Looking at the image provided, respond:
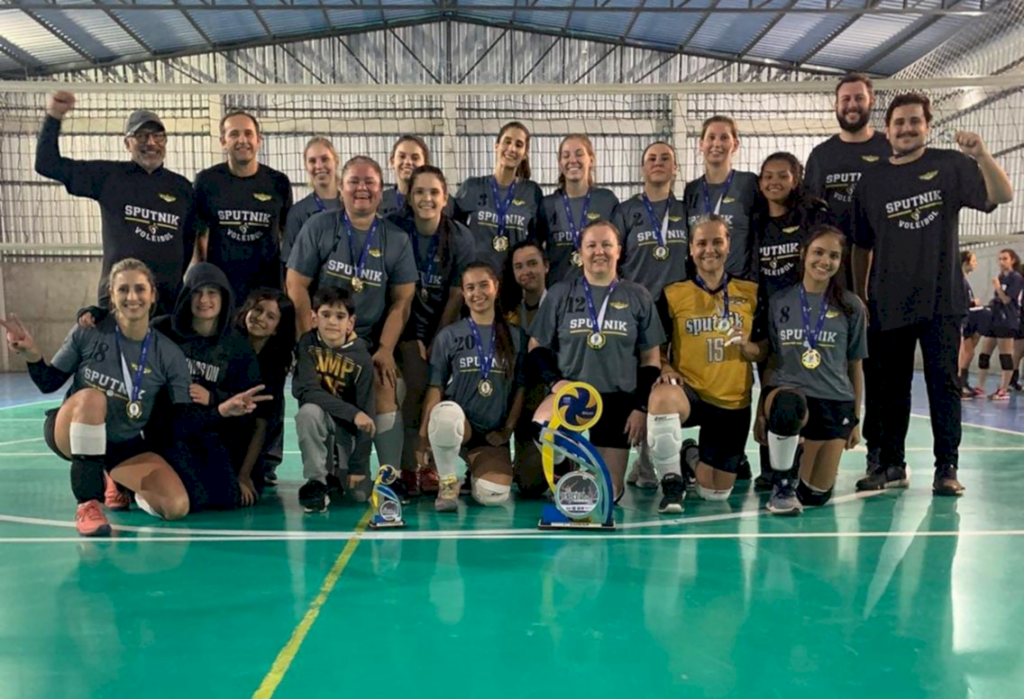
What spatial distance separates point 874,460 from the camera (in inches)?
203

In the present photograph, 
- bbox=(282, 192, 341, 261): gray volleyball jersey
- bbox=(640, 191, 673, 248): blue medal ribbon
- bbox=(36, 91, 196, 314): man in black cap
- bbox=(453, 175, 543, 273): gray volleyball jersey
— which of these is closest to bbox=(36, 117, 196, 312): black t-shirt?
bbox=(36, 91, 196, 314): man in black cap

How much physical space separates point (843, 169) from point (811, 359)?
4.16 ft

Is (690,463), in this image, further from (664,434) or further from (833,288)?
(833,288)

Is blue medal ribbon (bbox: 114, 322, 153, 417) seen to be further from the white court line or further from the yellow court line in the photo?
the yellow court line

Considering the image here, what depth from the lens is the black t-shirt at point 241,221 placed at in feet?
16.6

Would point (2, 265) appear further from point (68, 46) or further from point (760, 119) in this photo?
point (760, 119)

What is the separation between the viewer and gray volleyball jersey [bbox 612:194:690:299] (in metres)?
5.06

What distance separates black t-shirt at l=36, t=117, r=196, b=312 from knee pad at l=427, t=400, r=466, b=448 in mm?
1739

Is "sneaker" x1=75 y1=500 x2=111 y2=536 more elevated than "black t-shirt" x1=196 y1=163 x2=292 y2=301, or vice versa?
"black t-shirt" x1=196 y1=163 x2=292 y2=301

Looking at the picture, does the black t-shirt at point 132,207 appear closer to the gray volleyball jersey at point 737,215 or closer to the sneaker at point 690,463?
the gray volleyball jersey at point 737,215

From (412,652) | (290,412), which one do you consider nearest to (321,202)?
(412,652)

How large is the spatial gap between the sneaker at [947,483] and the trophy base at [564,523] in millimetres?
2030

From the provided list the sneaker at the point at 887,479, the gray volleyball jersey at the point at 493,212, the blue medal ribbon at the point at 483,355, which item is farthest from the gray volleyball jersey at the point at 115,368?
the sneaker at the point at 887,479

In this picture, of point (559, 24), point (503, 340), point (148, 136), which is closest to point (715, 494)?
point (503, 340)
